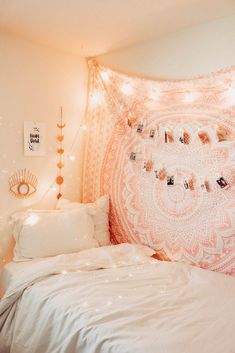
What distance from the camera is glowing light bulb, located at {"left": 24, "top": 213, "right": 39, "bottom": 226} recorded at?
2586mm

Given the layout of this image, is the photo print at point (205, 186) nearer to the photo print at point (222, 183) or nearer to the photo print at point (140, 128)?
the photo print at point (222, 183)

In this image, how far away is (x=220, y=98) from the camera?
2.22 m

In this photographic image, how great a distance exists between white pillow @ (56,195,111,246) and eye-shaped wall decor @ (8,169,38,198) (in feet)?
1.04

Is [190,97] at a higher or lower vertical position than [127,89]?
lower

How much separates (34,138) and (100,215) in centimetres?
89

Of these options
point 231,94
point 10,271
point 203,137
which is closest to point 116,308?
point 10,271

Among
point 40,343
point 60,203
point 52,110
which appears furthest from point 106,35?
point 40,343

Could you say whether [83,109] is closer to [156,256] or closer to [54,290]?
[156,256]

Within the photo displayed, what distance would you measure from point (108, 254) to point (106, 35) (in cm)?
173

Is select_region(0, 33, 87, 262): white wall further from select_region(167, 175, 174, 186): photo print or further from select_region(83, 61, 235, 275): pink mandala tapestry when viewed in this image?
select_region(167, 175, 174, 186): photo print

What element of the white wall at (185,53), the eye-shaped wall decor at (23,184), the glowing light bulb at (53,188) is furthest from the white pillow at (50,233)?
the white wall at (185,53)

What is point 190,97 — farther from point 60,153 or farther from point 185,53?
point 60,153

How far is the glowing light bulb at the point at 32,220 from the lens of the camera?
259cm

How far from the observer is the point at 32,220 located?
2.61 meters
